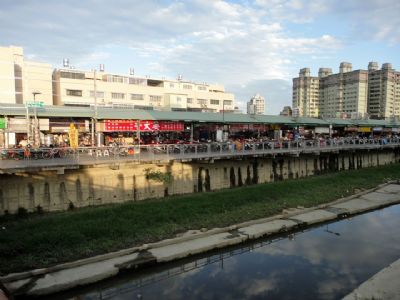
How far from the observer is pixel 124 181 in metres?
25.4

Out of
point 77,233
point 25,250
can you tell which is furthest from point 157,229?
point 25,250

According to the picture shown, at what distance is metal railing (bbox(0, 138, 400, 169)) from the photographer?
21.8 meters

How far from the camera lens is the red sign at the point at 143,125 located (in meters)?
31.8

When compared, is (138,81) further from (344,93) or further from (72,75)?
(344,93)

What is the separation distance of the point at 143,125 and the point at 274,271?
2028cm

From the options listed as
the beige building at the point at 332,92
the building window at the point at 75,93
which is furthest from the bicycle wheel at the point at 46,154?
the beige building at the point at 332,92

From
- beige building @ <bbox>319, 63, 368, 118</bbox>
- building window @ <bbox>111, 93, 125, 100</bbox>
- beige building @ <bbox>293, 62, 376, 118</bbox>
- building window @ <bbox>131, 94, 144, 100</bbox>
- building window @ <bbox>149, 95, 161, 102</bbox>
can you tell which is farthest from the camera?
beige building @ <bbox>293, 62, 376, 118</bbox>

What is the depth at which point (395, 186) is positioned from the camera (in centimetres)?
3875

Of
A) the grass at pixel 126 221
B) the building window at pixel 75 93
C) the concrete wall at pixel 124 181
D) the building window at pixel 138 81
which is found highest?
the building window at pixel 138 81

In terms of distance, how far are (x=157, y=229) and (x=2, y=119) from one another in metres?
16.3

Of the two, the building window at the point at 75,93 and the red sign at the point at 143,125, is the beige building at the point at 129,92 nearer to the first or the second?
the building window at the point at 75,93

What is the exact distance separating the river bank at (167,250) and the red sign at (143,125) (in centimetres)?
1483

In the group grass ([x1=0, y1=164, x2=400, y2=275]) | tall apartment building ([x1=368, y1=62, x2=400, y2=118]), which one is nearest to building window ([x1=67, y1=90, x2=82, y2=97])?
grass ([x1=0, y1=164, x2=400, y2=275])

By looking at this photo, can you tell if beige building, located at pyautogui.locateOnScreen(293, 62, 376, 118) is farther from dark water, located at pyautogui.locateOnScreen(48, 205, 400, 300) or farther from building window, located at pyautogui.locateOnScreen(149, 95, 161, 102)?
dark water, located at pyautogui.locateOnScreen(48, 205, 400, 300)
